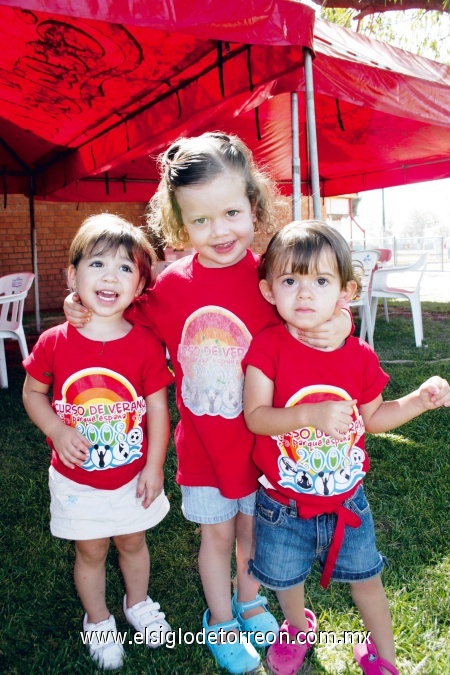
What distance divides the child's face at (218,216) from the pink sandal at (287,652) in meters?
1.07

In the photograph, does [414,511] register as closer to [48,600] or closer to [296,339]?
[296,339]

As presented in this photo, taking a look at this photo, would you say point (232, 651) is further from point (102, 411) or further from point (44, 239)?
point (44, 239)

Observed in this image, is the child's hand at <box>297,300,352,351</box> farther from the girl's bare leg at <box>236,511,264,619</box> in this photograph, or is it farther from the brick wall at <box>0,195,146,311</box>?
the brick wall at <box>0,195,146,311</box>

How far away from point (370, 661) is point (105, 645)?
752 millimetres

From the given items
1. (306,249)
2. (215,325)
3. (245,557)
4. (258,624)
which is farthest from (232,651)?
(306,249)

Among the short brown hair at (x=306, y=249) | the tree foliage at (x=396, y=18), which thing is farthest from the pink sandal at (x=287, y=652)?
the tree foliage at (x=396, y=18)

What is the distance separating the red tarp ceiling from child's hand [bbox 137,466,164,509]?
5.78ft

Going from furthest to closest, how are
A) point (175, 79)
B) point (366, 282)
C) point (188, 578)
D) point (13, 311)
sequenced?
point (366, 282), point (13, 311), point (175, 79), point (188, 578)

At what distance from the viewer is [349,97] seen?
358 centimetres

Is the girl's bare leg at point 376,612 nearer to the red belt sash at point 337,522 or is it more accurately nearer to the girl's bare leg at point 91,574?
the red belt sash at point 337,522

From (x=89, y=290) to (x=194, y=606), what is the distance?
1106 millimetres

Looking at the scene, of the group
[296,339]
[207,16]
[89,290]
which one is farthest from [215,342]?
[207,16]

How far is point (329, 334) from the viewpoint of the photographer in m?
1.36

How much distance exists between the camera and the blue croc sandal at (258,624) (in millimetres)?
1652
